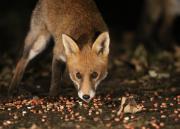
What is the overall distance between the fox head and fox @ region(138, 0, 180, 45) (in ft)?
20.0

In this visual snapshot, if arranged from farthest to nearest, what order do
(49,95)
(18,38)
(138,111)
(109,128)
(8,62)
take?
(18,38)
(8,62)
(49,95)
(138,111)
(109,128)

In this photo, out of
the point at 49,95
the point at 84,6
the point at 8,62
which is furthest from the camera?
the point at 8,62

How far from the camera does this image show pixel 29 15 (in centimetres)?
1589

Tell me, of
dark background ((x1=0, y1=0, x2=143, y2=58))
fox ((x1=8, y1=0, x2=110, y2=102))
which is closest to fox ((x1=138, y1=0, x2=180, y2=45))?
dark background ((x1=0, y1=0, x2=143, y2=58))

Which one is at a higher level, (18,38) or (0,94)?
(18,38)

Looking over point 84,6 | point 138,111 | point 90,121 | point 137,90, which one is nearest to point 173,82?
point 137,90

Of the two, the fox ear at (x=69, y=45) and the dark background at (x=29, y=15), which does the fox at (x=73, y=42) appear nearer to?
the fox ear at (x=69, y=45)

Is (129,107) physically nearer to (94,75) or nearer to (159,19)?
(94,75)

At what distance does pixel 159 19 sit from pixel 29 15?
3877mm

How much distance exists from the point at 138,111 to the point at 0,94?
2.79m

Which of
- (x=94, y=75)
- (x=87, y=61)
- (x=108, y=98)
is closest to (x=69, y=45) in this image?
(x=87, y=61)

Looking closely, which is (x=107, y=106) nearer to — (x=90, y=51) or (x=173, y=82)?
(x=90, y=51)

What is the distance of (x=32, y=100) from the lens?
784 cm

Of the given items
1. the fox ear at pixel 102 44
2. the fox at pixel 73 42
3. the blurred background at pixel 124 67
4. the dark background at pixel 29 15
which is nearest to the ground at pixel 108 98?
the blurred background at pixel 124 67
